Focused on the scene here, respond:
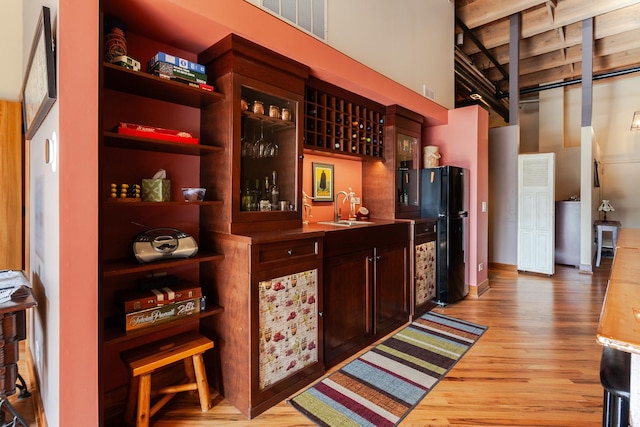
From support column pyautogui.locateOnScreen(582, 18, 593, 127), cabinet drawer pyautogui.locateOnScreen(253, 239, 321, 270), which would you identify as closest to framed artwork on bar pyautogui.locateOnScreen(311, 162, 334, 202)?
cabinet drawer pyautogui.locateOnScreen(253, 239, 321, 270)

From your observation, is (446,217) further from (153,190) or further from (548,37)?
(548,37)

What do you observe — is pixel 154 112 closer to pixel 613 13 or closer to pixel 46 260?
pixel 46 260

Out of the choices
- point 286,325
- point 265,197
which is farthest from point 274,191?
point 286,325

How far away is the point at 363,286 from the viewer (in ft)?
8.95

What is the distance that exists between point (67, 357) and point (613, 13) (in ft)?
25.3

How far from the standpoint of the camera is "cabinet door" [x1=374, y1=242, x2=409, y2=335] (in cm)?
289

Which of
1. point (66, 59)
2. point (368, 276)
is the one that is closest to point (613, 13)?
point (368, 276)

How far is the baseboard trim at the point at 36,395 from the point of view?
1789 millimetres

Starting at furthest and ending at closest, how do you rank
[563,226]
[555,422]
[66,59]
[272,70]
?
[563,226], [272,70], [555,422], [66,59]

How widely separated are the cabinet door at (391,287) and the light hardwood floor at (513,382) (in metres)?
0.69

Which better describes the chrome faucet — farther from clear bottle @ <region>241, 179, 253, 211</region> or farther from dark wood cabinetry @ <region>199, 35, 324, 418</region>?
clear bottle @ <region>241, 179, 253, 211</region>

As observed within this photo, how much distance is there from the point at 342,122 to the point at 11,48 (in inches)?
124

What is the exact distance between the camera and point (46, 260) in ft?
5.49

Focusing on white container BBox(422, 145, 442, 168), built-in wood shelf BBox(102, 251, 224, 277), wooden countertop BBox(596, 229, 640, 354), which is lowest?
wooden countertop BBox(596, 229, 640, 354)
